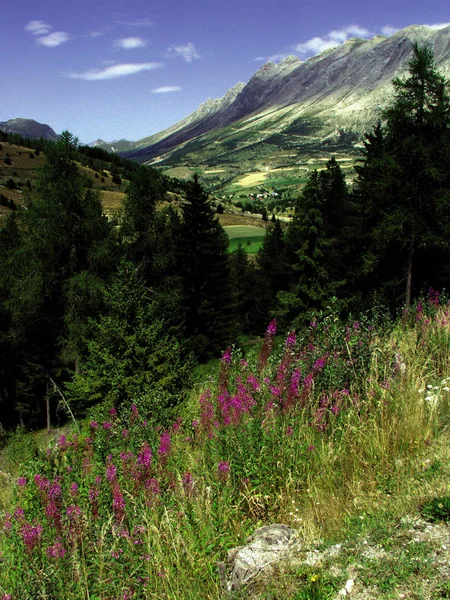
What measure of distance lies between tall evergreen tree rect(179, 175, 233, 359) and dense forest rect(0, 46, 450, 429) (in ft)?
0.32

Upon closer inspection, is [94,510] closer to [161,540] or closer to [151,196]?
[161,540]

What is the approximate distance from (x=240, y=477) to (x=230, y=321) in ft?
99.0

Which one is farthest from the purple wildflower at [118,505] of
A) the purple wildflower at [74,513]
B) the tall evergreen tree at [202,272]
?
the tall evergreen tree at [202,272]

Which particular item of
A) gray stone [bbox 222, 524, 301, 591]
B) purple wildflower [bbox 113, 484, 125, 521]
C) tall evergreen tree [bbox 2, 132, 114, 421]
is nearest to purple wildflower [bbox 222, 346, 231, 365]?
purple wildflower [bbox 113, 484, 125, 521]

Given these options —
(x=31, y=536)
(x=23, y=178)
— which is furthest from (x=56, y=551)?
(x=23, y=178)

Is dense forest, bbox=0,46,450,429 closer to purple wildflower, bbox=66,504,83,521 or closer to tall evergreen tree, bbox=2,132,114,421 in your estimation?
tall evergreen tree, bbox=2,132,114,421

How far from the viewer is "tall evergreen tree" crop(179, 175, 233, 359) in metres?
32.4

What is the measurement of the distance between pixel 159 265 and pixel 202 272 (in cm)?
629

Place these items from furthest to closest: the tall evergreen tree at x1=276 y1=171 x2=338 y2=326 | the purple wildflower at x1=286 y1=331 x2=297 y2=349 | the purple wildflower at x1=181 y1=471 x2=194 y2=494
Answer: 1. the tall evergreen tree at x1=276 y1=171 x2=338 y2=326
2. the purple wildflower at x1=286 y1=331 x2=297 y2=349
3. the purple wildflower at x1=181 y1=471 x2=194 y2=494

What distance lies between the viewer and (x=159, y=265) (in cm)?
2677

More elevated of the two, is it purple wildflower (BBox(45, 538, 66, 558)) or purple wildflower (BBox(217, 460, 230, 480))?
purple wildflower (BBox(217, 460, 230, 480))

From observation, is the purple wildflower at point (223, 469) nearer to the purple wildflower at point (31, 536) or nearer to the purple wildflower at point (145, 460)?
the purple wildflower at point (145, 460)

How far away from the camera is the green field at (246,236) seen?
244 ft

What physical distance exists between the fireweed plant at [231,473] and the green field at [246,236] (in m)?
67.7
